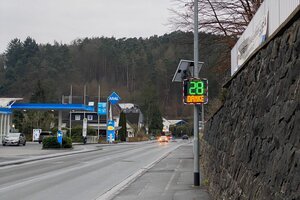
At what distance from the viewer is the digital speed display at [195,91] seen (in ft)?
47.2

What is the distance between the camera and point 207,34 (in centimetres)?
2392

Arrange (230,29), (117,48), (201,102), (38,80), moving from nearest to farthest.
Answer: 1. (201,102)
2. (230,29)
3. (38,80)
4. (117,48)

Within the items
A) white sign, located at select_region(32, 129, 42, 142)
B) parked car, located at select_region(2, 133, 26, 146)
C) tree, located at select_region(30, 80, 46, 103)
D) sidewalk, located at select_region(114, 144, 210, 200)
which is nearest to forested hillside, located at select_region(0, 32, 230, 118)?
tree, located at select_region(30, 80, 46, 103)

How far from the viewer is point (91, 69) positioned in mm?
128375

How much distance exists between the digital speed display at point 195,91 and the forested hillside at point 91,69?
91.0 metres

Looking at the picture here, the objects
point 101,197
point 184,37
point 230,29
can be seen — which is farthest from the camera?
point 184,37

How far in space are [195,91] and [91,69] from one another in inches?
4555

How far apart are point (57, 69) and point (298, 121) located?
117 m

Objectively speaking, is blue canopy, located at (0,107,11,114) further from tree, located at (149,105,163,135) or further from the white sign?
tree, located at (149,105,163,135)

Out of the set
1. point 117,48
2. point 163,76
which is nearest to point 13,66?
point 117,48

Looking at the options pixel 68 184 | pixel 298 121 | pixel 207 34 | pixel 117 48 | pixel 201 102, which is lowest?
pixel 68 184

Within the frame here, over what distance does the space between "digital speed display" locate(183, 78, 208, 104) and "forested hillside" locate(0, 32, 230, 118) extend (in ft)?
298

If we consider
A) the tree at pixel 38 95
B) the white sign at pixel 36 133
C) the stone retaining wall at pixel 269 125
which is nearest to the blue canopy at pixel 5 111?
the white sign at pixel 36 133

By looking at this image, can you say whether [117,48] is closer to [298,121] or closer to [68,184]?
[68,184]
